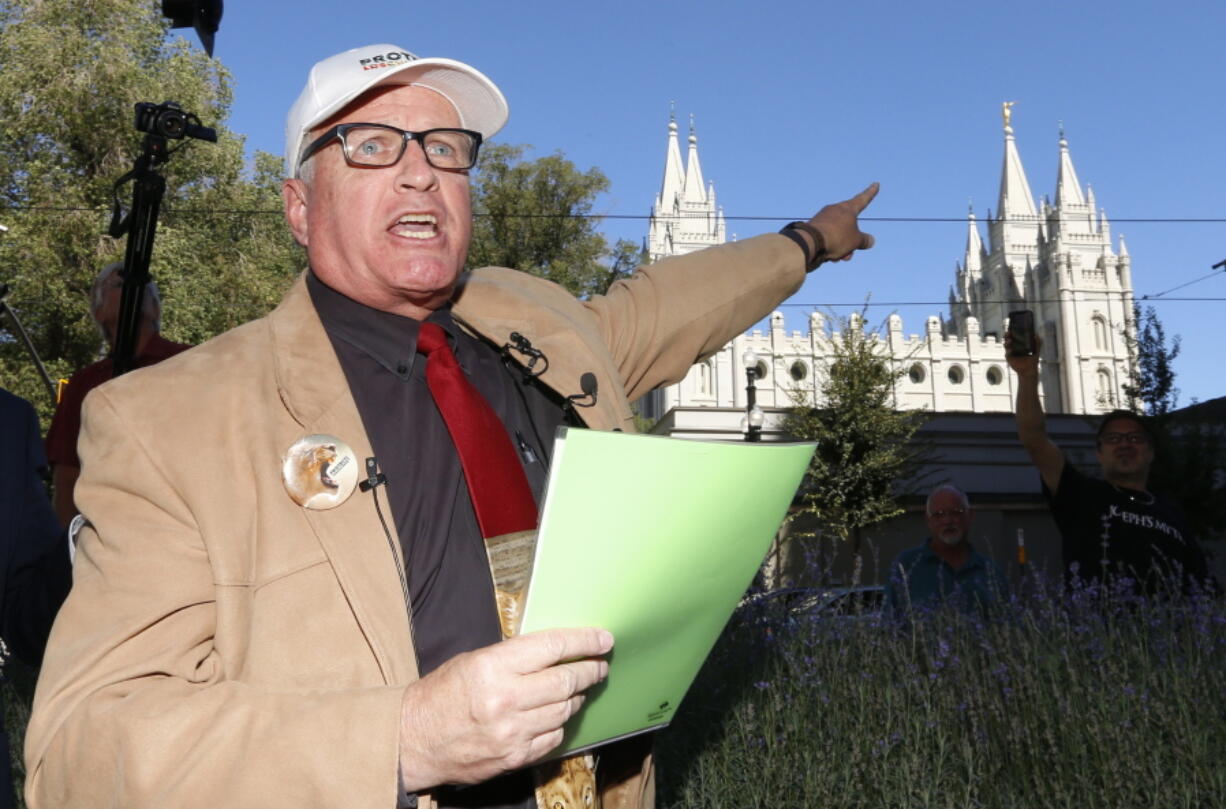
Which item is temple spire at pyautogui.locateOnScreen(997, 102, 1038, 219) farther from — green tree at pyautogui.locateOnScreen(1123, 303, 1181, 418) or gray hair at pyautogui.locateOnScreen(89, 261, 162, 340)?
gray hair at pyautogui.locateOnScreen(89, 261, 162, 340)

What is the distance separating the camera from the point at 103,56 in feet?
75.6

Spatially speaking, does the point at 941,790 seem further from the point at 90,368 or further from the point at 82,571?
the point at 90,368

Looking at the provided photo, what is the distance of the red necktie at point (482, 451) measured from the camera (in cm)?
166

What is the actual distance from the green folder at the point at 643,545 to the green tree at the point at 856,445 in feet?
88.6

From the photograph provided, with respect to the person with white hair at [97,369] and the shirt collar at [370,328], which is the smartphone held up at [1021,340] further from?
the person with white hair at [97,369]

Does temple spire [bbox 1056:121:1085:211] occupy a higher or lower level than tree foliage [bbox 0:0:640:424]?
higher

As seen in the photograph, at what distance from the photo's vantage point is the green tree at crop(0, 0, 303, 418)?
22.3m

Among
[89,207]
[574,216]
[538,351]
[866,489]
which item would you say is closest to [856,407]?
[866,489]

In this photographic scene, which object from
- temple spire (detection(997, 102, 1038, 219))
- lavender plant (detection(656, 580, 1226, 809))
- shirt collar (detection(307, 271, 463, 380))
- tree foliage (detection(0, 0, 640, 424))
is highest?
temple spire (detection(997, 102, 1038, 219))

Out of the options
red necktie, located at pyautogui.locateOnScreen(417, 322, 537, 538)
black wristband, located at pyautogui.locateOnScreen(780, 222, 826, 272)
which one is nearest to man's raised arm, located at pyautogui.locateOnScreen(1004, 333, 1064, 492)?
black wristband, located at pyautogui.locateOnScreen(780, 222, 826, 272)

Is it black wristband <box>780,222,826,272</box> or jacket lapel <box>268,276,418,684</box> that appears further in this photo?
black wristband <box>780,222,826,272</box>

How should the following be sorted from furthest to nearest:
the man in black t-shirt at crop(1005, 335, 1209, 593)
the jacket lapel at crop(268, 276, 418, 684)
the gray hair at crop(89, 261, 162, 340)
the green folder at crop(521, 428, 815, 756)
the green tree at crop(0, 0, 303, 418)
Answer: the green tree at crop(0, 0, 303, 418) → the gray hair at crop(89, 261, 162, 340) → the man in black t-shirt at crop(1005, 335, 1209, 593) → the jacket lapel at crop(268, 276, 418, 684) → the green folder at crop(521, 428, 815, 756)

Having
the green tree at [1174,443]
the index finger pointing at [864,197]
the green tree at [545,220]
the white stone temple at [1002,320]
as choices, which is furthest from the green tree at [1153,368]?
the white stone temple at [1002,320]

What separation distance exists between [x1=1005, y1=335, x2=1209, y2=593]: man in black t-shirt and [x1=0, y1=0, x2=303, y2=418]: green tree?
19728 millimetres
